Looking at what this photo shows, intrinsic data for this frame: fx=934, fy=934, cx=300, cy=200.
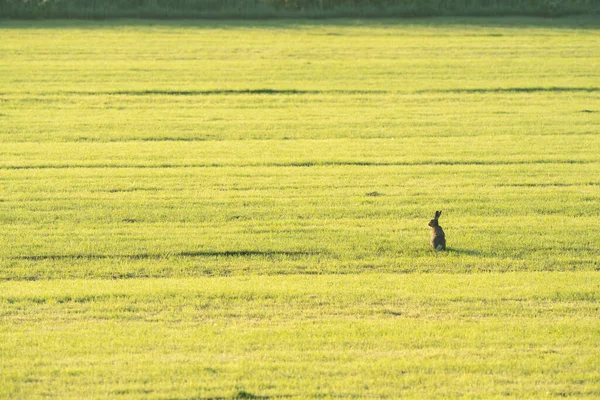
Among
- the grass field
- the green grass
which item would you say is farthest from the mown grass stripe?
the green grass

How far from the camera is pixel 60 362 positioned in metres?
7.42

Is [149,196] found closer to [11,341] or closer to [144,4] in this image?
[11,341]

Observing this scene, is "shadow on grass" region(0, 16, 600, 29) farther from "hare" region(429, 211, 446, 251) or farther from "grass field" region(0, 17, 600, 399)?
"hare" region(429, 211, 446, 251)

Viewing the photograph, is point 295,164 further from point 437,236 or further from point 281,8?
point 281,8

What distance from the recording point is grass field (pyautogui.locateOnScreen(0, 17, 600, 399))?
24.3 ft

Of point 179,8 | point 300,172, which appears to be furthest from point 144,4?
point 300,172

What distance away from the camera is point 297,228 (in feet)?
37.2

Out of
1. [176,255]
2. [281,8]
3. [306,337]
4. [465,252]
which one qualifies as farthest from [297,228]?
[281,8]

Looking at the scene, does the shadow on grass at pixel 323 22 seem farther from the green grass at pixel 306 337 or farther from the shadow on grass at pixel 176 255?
the green grass at pixel 306 337

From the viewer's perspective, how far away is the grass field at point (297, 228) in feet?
24.3

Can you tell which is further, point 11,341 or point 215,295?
point 215,295

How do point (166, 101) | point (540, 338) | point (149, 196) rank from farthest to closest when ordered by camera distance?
1. point (166, 101)
2. point (149, 196)
3. point (540, 338)

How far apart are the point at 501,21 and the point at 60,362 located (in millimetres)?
26405

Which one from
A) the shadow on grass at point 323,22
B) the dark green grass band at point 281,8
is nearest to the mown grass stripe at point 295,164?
the shadow on grass at point 323,22
